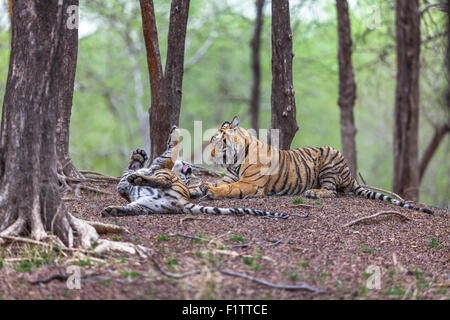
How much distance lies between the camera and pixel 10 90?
15.0 ft

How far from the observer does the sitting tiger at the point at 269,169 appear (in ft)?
24.5

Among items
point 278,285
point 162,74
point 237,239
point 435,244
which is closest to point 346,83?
point 162,74

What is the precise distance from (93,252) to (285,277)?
5.01 ft

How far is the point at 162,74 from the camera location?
785 cm

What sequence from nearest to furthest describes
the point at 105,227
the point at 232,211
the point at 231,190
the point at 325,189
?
1. the point at 105,227
2. the point at 232,211
3. the point at 231,190
4. the point at 325,189

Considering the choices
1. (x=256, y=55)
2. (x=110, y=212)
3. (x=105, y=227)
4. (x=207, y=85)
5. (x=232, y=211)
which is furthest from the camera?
(x=207, y=85)

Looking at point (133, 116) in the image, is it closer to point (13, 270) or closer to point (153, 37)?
point (153, 37)

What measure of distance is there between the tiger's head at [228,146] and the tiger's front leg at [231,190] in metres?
0.40

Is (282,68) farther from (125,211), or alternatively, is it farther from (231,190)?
(125,211)

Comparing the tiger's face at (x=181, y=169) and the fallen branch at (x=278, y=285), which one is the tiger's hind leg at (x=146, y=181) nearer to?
the tiger's face at (x=181, y=169)

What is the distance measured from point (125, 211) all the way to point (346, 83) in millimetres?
6793

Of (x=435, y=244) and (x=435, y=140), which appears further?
(x=435, y=140)

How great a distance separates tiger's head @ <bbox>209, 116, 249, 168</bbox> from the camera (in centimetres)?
756

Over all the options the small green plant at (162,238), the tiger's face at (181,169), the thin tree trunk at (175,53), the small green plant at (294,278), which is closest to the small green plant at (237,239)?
the small green plant at (162,238)
